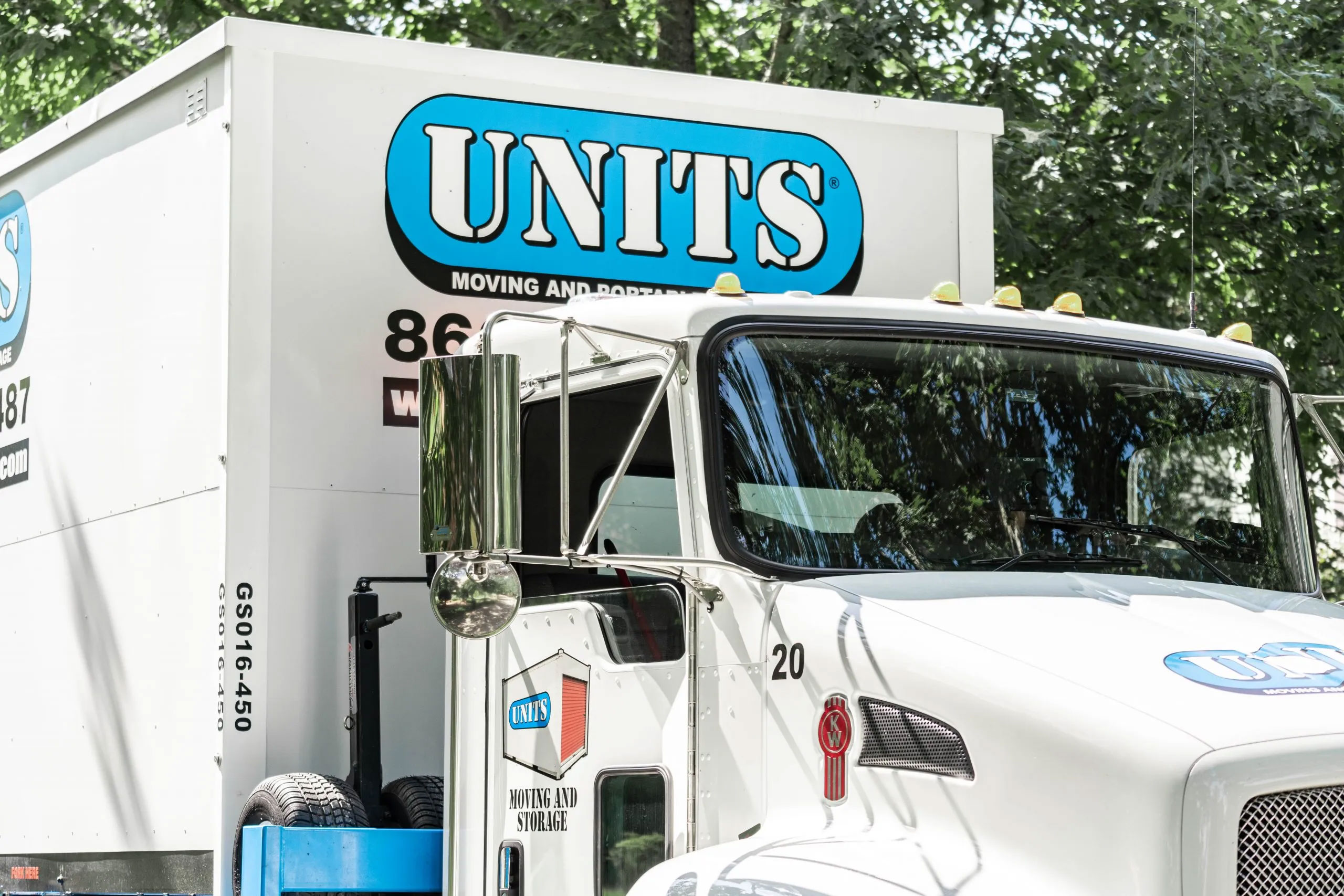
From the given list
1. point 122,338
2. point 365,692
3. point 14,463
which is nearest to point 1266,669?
point 365,692

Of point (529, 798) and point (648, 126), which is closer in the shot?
point (529, 798)

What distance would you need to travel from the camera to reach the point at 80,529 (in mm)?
6516

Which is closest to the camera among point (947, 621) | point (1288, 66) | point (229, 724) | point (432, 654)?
point (947, 621)

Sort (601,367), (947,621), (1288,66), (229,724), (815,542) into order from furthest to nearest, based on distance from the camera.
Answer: (1288,66), (229,724), (601,367), (815,542), (947,621)

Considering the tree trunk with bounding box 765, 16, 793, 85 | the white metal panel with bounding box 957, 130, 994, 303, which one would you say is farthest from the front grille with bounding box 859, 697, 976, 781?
the tree trunk with bounding box 765, 16, 793, 85

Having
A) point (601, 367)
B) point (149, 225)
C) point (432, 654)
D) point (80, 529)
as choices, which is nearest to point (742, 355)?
point (601, 367)

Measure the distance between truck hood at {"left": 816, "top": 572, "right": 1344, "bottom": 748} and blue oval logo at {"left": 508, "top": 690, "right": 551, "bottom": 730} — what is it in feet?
3.30

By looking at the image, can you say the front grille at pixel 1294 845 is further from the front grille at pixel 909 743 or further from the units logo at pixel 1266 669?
the front grille at pixel 909 743

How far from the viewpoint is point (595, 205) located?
20.1ft

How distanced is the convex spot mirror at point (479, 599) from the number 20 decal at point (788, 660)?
637 mm

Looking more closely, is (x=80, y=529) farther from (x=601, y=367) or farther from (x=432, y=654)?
(x=601, y=367)

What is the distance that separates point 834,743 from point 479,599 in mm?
855

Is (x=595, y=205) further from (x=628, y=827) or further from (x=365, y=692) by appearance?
(x=628, y=827)

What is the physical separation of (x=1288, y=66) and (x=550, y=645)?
27.3ft
